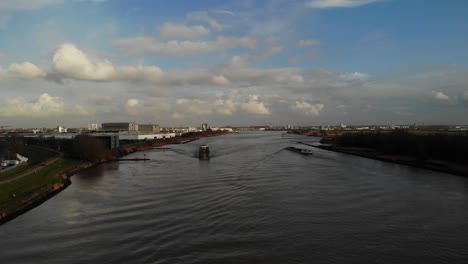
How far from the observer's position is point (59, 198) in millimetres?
13695

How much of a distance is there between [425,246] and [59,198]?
42.3 feet

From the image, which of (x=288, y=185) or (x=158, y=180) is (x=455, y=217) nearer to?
(x=288, y=185)

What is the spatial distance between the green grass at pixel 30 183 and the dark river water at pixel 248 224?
3.83 ft

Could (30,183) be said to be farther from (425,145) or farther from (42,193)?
(425,145)

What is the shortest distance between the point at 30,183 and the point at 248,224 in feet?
36.1

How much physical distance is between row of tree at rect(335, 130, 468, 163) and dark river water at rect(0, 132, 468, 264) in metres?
7.37

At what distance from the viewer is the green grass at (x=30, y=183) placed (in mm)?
12795

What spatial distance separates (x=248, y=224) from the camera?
9219 millimetres

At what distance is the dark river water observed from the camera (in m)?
7.32

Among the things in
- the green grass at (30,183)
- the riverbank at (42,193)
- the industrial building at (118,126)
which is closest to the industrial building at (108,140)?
the riverbank at (42,193)

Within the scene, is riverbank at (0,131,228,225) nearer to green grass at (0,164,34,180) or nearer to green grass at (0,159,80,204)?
green grass at (0,159,80,204)

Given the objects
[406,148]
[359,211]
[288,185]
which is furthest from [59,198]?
[406,148]

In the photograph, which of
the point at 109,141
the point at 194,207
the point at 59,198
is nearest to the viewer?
the point at 194,207

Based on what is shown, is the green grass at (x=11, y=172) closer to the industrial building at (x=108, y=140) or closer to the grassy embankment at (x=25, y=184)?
the grassy embankment at (x=25, y=184)
